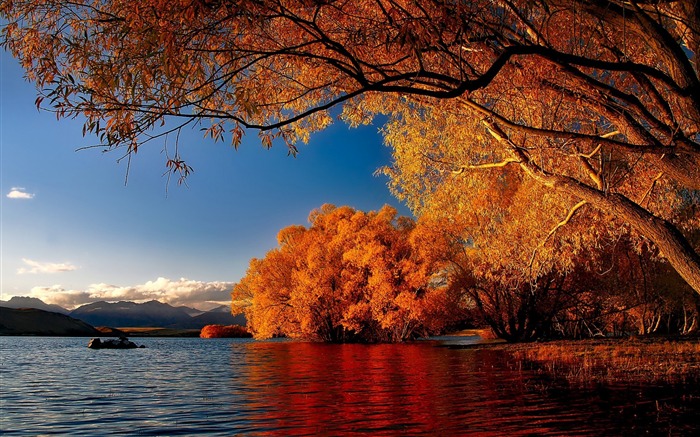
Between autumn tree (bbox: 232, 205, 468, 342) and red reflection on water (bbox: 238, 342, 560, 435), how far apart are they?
56.4 feet

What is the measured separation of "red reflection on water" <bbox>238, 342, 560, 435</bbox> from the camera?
7.45 meters

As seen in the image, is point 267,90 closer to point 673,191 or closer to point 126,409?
point 126,409

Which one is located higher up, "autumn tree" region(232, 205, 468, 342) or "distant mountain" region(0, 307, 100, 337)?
"autumn tree" region(232, 205, 468, 342)

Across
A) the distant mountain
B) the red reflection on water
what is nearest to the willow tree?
the red reflection on water

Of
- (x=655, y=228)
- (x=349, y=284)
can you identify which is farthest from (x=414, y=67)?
(x=349, y=284)

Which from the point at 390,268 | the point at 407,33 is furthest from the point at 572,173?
the point at 390,268

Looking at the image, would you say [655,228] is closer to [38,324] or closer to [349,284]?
[349,284]

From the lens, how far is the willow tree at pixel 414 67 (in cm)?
604

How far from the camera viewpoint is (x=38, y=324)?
7900 centimetres

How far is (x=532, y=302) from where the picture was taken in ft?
96.1

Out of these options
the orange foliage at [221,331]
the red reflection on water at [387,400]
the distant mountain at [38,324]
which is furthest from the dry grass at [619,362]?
the distant mountain at [38,324]

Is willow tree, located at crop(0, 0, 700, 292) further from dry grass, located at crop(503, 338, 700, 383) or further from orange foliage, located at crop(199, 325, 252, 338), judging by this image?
orange foliage, located at crop(199, 325, 252, 338)

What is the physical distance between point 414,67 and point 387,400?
631cm

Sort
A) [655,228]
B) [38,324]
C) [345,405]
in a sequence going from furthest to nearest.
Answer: [38,324] → [345,405] → [655,228]
